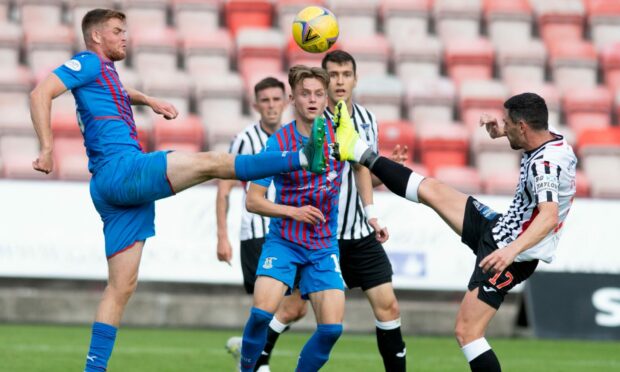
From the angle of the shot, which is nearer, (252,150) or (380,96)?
(252,150)

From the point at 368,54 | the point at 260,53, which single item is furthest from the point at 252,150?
the point at 368,54

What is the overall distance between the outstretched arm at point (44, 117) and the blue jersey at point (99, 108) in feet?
0.65

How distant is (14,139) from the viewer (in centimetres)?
1277

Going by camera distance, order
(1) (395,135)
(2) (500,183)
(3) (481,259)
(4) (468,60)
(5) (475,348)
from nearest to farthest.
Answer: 1. (5) (475,348)
2. (3) (481,259)
3. (2) (500,183)
4. (1) (395,135)
5. (4) (468,60)

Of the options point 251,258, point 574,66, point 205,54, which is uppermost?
point 205,54

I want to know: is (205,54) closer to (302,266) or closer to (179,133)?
(179,133)

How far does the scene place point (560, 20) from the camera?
51.4 feet

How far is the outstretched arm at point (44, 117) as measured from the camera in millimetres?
5816

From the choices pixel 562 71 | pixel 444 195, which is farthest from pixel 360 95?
pixel 444 195

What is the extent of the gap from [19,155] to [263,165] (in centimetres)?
730

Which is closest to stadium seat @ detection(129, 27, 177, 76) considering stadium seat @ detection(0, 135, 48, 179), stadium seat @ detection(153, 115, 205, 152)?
stadium seat @ detection(153, 115, 205, 152)

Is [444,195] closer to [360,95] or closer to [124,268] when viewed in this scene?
[124,268]

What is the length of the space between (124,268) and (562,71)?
9961 millimetres

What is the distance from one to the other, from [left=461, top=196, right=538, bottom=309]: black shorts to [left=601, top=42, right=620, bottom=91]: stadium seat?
28.9 ft
